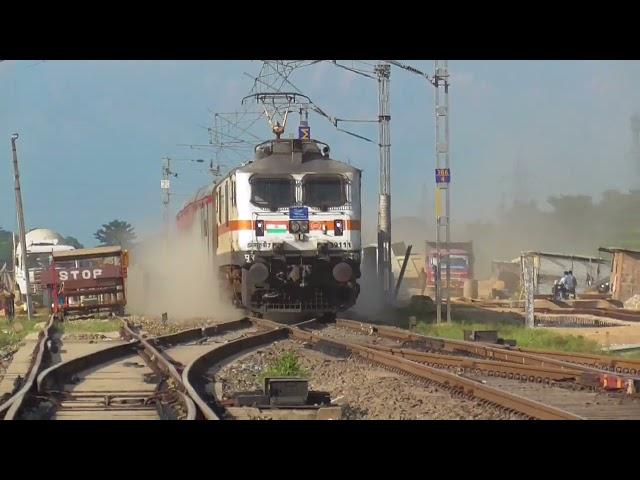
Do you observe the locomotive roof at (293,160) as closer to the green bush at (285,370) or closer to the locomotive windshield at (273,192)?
the locomotive windshield at (273,192)

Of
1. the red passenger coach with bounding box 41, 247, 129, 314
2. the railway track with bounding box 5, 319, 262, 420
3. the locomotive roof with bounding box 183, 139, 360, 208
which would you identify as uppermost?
the locomotive roof with bounding box 183, 139, 360, 208

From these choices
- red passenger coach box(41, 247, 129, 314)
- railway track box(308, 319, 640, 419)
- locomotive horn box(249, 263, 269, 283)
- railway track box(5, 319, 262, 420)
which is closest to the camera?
railway track box(5, 319, 262, 420)

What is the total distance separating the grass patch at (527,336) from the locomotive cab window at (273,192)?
401cm

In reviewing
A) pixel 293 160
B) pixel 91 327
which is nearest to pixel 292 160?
pixel 293 160

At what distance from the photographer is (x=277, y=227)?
2106 centimetres

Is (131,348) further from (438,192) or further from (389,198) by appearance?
(389,198)

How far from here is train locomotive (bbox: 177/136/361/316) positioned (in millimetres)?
20906

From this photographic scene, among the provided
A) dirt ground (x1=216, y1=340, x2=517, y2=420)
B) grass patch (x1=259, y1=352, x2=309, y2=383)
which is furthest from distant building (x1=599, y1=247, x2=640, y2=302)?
grass patch (x1=259, y1=352, x2=309, y2=383)

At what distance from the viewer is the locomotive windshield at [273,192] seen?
21.0m

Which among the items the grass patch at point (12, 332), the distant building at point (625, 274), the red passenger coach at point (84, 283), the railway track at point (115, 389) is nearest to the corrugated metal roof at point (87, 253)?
the red passenger coach at point (84, 283)

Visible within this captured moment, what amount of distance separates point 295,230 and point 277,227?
1.30 feet

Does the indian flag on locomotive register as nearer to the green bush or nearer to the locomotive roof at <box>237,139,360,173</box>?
the locomotive roof at <box>237,139,360,173</box>

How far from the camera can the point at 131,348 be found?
16.8 m
